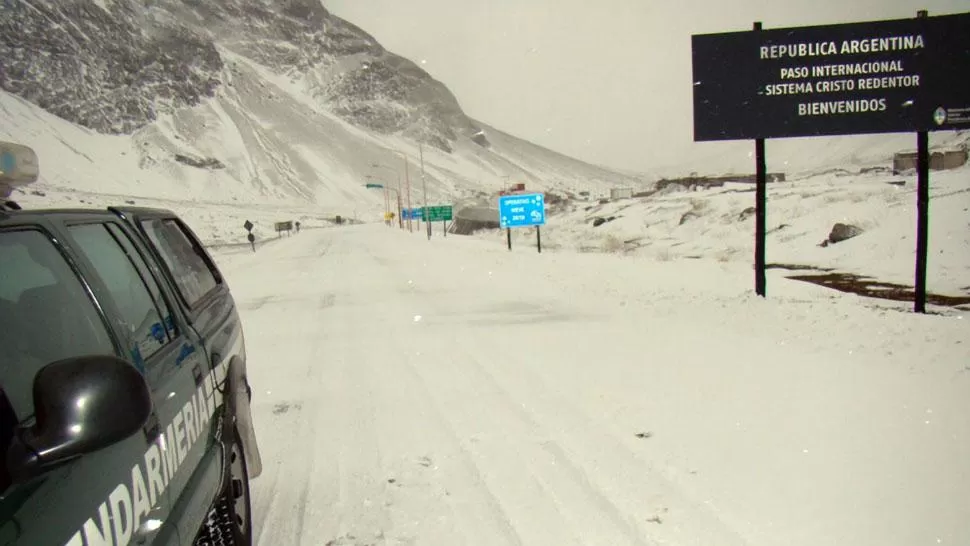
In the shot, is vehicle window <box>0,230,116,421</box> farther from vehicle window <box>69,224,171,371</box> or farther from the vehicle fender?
the vehicle fender

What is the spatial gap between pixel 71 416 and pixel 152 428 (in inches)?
30.1

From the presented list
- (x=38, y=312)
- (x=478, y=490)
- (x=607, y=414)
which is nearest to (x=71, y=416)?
(x=38, y=312)

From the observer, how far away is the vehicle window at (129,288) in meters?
2.49

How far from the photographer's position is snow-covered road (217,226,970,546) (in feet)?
12.0

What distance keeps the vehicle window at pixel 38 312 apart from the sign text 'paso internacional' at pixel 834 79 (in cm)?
1044

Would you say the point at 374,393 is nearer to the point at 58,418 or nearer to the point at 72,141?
the point at 58,418

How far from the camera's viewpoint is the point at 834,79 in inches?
412

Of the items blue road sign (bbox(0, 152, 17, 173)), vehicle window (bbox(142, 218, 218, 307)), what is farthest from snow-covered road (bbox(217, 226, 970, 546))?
blue road sign (bbox(0, 152, 17, 173))

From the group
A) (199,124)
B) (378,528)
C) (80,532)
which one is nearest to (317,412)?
(378,528)

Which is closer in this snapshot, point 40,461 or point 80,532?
point 40,461

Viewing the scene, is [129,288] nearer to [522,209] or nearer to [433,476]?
[433,476]

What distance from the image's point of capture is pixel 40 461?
56.4 inches

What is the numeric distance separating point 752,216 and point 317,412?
3266 cm

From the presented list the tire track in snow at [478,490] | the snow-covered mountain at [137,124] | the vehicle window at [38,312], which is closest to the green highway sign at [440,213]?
the tire track in snow at [478,490]
